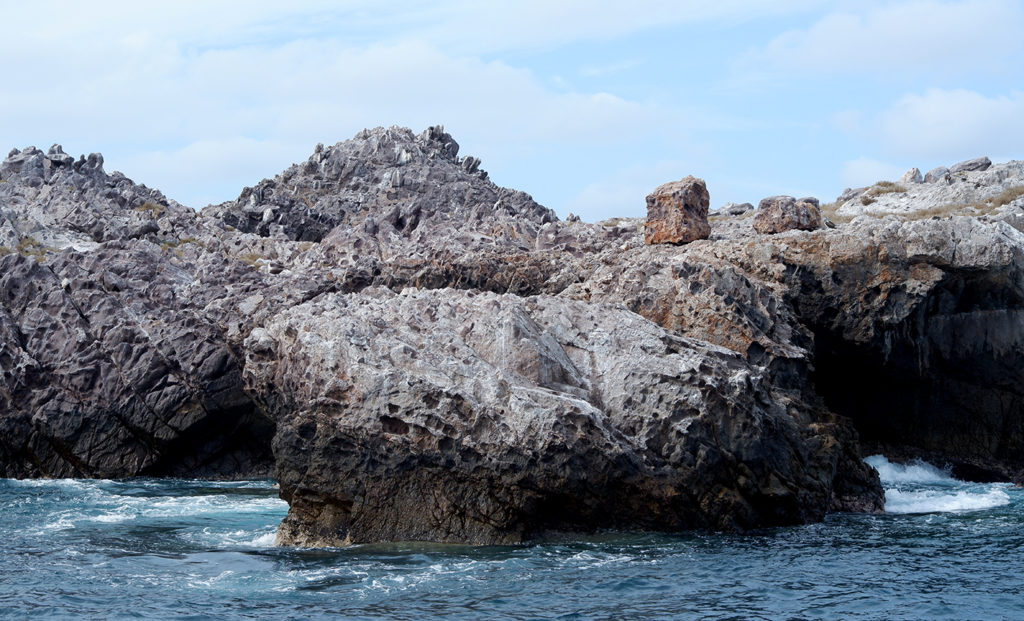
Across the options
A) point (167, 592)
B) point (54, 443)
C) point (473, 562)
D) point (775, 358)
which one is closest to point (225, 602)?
point (167, 592)

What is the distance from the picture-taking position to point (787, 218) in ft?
151

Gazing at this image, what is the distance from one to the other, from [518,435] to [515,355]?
326 centimetres

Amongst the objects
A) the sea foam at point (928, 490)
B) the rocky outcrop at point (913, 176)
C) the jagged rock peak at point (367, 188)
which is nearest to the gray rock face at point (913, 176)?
the rocky outcrop at point (913, 176)

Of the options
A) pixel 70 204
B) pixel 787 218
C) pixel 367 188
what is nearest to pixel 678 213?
pixel 787 218

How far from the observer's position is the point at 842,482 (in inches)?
1289

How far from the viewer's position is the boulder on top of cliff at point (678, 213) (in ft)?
156

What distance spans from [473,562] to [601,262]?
24263mm

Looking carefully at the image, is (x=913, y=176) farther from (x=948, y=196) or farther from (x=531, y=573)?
(x=531, y=573)

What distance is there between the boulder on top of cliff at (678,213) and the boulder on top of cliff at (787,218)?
2.71 metres

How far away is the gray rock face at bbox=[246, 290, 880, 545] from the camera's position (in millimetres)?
26266

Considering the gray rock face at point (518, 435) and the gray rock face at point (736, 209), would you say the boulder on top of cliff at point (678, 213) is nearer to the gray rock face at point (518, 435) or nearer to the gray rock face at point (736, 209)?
the gray rock face at point (518, 435)

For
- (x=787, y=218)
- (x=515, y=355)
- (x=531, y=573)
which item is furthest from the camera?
(x=787, y=218)

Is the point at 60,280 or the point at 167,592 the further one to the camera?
the point at 60,280

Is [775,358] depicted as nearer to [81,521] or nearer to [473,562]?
[473,562]
